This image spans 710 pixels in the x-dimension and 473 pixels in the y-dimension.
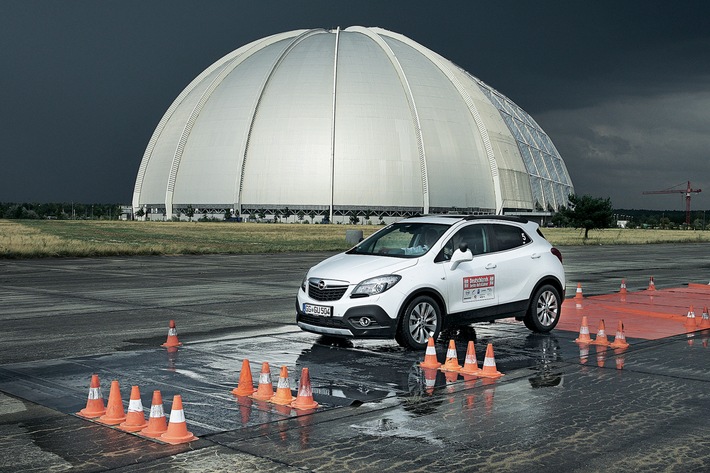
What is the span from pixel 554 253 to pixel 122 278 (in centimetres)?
1358

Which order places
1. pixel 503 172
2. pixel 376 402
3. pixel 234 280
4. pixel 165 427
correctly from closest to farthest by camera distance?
1. pixel 165 427
2. pixel 376 402
3. pixel 234 280
4. pixel 503 172

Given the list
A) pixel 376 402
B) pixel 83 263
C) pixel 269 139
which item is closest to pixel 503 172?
pixel 269 139

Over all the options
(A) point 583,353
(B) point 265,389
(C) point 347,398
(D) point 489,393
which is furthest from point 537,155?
(B) point 265,389

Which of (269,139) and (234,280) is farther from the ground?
(269,139)

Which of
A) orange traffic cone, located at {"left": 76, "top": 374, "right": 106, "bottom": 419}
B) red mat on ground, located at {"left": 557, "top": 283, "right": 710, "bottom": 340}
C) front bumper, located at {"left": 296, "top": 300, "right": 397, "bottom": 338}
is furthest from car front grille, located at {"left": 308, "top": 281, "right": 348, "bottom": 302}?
red mat on ground, located at {"left": 557, "top": 283, "right": 710, "bottom": 340}

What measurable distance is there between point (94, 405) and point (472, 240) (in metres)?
6.35

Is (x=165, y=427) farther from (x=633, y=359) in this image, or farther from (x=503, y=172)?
(x=503, y=172)

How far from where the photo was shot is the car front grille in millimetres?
10617

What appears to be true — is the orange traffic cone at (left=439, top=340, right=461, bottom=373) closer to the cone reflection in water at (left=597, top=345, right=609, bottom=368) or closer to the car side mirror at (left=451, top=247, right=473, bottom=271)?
the cone reflection in water at (left=597, top=345, right=609, bottom=368)

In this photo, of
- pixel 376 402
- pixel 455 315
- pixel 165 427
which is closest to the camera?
pixel 165 427

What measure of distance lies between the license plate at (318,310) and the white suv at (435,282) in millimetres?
13

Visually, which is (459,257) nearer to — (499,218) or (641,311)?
(499,218)

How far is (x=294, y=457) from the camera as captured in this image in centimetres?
588

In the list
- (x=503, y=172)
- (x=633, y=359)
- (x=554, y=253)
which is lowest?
(x=633, y=359)
